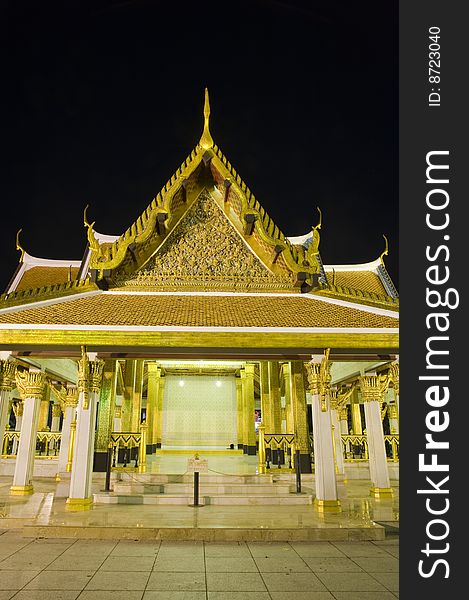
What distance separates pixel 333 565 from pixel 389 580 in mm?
706

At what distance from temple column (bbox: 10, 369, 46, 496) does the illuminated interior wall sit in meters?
Answer: 8.00

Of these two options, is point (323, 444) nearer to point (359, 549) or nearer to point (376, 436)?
point (359, 549)

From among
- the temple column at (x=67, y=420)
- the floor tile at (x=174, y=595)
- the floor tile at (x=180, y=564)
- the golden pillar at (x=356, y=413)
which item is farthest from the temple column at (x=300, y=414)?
the floor tile at (x=174, y=595)

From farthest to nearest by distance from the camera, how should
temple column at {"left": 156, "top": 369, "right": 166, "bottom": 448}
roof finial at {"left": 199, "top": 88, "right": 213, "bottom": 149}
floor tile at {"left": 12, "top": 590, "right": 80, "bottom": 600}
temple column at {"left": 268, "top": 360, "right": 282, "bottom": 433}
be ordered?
temple column at {"left": 156, "top": 369, "right": 166, "bottom": 448} < temple column at {"left": 268, "top": 360, "right": 282, "bottom": 433} < roof finial at {"left": 199, "top": 88, "right": 213, "bottom": 149} < floor tile at {"left": 12, "top": 590, "right": 80, "bottom": 600}

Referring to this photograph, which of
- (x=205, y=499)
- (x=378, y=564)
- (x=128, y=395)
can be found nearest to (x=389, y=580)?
(x=378, y=564)

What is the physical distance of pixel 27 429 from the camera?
32.2 feet

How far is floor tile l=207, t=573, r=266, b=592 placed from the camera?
3.89m

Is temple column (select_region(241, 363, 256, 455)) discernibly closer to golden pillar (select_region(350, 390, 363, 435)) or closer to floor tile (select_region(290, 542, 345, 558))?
golden pillar (select_region(350, 390, 363, 435))

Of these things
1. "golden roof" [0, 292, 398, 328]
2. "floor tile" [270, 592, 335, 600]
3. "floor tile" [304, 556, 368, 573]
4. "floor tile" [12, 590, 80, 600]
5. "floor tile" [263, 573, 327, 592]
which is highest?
"golden roof" [0, 292, 398, 328]

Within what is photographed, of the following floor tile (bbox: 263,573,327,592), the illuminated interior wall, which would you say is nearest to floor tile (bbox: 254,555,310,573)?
floor tile (bbox: 263,573,327,592)

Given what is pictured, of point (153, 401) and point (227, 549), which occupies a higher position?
point (153, 401)

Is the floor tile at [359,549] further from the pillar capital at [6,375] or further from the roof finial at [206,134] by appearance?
the roof finial at [206,134]

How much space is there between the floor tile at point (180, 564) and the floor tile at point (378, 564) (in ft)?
5.97

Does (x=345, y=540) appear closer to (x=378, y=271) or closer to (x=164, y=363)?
(x=164, y=363)
